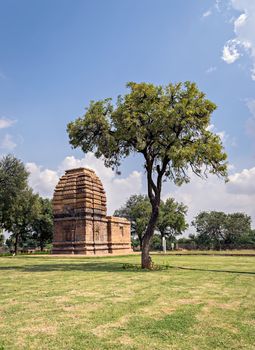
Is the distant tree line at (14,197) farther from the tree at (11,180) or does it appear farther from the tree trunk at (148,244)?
the tree trunk at (148,244)

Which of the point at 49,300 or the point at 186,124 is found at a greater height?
the point at 186,124

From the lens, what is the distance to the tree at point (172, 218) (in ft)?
208

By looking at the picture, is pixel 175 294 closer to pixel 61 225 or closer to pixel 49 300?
pixel 49 300

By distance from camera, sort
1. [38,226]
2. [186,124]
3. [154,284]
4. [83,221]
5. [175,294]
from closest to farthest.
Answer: [175,294]
[154,284]
[186,124]
[83,221]
[38,226]

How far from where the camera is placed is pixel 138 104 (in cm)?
1800

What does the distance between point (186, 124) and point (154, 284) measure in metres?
9.30

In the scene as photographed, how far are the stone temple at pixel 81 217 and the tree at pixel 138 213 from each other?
25548 millimetres

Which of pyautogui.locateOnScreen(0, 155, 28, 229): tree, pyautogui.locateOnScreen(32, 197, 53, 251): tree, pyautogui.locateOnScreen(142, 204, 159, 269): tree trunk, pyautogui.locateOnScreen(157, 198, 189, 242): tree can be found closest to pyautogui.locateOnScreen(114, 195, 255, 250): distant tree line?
pyautogui.locateOnScreen(157, 198, 189, 242): tree

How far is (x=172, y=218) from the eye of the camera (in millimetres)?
63375

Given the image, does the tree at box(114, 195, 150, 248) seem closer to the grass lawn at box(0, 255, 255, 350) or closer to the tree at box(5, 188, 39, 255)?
the tree at box(5, 188, 39, 255)

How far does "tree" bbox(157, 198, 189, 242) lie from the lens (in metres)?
63.3

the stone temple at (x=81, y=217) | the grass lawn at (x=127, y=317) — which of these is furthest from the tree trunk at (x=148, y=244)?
the stone temple at (x=81, y=217)

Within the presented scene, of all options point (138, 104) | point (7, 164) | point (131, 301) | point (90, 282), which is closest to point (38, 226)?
point (7, 164)

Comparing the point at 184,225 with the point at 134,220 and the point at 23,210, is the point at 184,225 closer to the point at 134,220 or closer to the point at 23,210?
the point at 134,220
